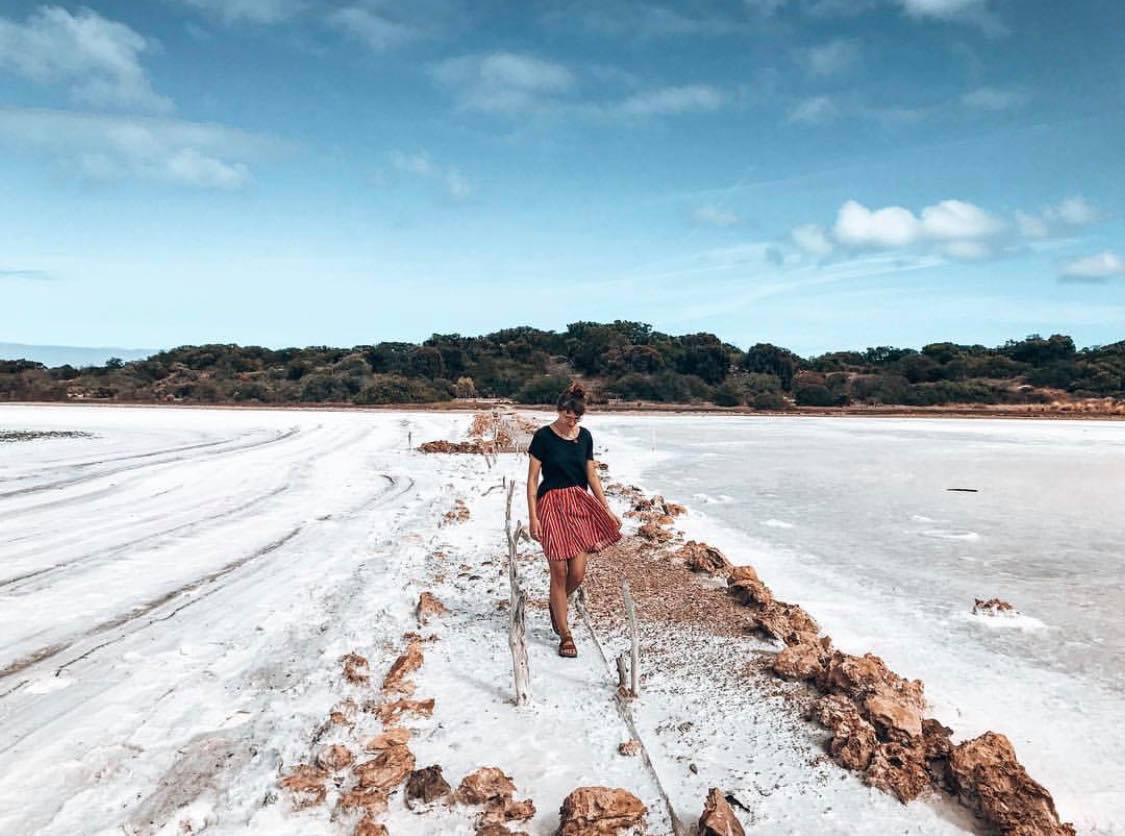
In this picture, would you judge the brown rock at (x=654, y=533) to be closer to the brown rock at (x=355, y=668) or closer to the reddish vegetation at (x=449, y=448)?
the brown rock at (x=355, y=668)

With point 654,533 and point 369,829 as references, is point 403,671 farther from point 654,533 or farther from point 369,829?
point 654,533

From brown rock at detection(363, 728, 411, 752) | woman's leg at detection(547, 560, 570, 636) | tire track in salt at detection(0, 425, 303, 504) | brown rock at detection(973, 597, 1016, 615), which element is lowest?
brown rock at detection(973, 597, 1016, 615)

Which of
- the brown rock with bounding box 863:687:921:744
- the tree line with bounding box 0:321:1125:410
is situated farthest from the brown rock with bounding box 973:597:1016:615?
the tree line with bounding box 0:321:1125:410

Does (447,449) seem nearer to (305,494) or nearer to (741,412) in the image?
(305,494)

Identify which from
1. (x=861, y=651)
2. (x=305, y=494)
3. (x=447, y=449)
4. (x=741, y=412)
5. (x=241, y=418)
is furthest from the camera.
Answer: (x=741, y=412)

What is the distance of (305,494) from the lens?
11.3m

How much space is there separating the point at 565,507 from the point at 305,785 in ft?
7.15

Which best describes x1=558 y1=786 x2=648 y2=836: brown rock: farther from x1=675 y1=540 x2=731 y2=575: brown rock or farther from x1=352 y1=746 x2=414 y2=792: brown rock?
x1=675 y1=540 x2=731 y2=575: brown rock

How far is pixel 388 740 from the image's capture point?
141 inches

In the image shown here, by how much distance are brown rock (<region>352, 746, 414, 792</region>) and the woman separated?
157 cm

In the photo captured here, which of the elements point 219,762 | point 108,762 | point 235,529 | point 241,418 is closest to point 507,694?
point 219,762

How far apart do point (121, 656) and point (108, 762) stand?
57.3 inches

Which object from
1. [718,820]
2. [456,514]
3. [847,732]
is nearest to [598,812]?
[718,820]

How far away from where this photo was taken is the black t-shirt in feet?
15.8
